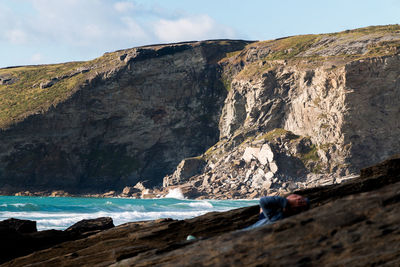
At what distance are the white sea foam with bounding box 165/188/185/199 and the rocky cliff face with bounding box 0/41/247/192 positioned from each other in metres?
17.8

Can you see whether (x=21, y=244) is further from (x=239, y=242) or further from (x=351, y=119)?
(x=351, y=119)

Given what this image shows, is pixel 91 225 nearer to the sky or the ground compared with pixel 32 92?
Answer: nearer to the ground

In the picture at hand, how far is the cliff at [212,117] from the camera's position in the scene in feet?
390

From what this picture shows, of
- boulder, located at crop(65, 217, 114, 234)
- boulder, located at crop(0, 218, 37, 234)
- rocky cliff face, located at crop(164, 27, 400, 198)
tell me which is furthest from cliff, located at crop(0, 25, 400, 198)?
boulder, located at crop(0, 218, 37, 234)

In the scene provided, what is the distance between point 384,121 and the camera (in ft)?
388

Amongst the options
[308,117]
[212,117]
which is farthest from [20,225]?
[212,117]

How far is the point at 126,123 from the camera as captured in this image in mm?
160625

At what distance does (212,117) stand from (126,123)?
104 ft

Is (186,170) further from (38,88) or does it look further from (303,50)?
(38,88)

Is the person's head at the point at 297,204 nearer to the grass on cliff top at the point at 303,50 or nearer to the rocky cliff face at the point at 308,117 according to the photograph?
the rocky cliff face at the point at 308,117

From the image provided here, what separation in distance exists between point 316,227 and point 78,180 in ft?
523

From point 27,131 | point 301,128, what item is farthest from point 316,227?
point 27,131

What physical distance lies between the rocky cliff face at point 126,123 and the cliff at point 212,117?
14.6 inches

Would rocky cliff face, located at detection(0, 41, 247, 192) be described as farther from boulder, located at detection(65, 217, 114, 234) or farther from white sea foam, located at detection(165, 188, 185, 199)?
boulder, located at detection(65, 217, 114, 234)
